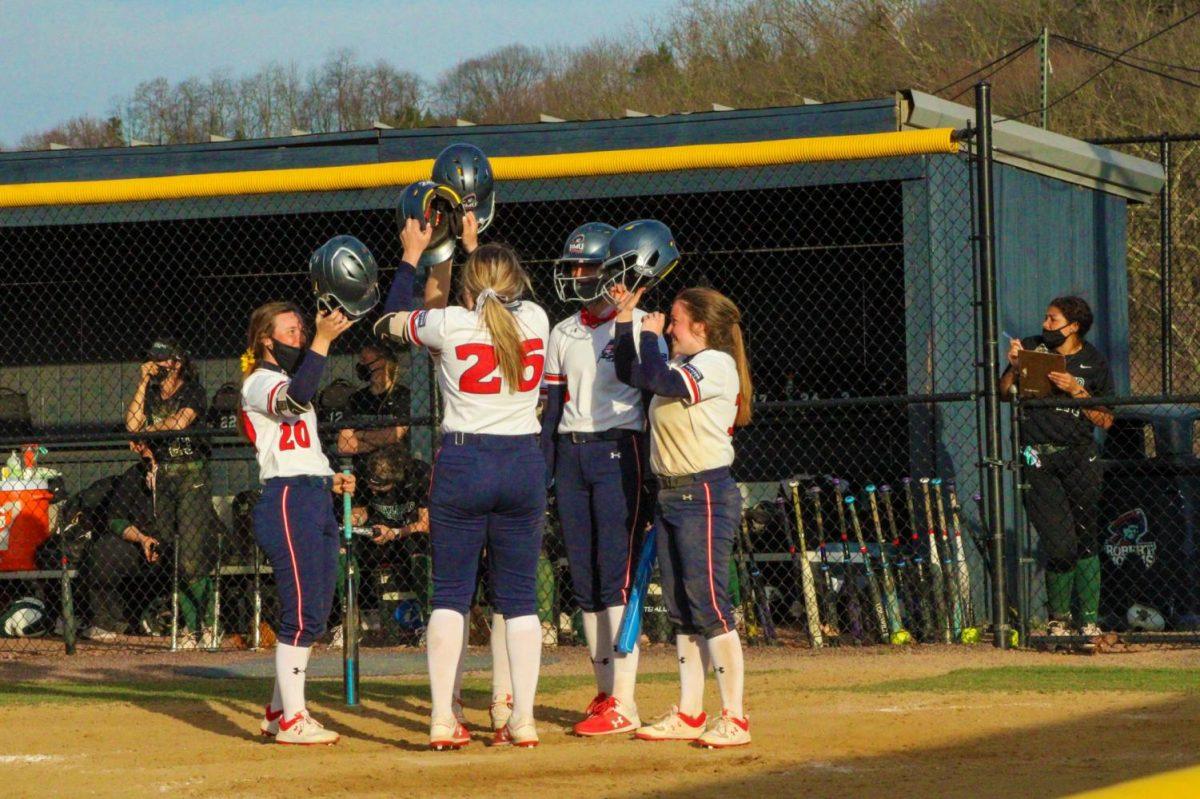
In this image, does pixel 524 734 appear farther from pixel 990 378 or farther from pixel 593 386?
pixel 990 378

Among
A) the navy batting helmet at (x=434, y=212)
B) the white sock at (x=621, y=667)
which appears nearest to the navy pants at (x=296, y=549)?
the navy batting helmet at (x=434, y=212)

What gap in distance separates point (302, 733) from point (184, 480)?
15.5 feet

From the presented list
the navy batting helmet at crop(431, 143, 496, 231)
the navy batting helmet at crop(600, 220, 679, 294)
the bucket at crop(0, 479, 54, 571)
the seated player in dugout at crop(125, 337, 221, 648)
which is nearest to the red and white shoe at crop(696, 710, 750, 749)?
→ the navy batting helmet at crop(600, 220, 679, 294)

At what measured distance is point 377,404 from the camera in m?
10.9

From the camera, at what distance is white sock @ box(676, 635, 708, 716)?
19.9ft

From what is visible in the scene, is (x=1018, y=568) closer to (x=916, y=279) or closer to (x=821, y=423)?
(x=916, y=279)

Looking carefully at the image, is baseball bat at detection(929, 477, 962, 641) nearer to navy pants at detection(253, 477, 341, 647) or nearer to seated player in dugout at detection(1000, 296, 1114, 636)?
seated player in dugout at detection(1000, 296, 1114, 636)

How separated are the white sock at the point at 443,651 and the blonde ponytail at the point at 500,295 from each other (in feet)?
2.81

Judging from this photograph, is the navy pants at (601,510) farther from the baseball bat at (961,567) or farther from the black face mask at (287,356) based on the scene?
the baseball bat at (961,567)

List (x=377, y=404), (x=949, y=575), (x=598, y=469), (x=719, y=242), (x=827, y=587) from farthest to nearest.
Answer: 1. (x=719, y=242)
2. (x=377, y=404)
3. (x=827, y=587)
4. (x=949, y=575)
5. (x=598, y=469)

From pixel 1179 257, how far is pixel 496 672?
16.3 m

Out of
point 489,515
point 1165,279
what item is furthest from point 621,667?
point 1165,279

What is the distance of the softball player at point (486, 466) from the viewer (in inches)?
226

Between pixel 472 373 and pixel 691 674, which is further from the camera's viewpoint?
pixel 691 674
